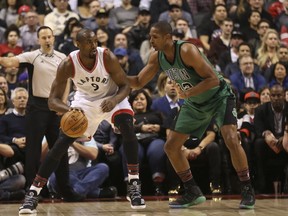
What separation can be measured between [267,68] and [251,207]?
4.96 metres

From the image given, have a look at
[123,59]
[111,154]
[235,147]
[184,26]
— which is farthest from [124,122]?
[184,26]

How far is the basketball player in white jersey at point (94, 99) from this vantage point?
6.92 m

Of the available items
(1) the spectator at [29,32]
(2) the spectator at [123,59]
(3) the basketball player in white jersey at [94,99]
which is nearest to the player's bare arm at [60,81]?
(3) the basketball player in white jersey at [94,99]

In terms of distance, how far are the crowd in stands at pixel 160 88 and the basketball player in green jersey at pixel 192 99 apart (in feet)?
6.49

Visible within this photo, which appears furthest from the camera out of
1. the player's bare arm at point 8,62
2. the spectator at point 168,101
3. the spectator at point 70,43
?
the spectator at point 70,43

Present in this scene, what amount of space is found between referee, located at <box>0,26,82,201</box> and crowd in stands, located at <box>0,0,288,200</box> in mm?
307

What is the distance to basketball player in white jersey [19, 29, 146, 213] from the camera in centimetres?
692

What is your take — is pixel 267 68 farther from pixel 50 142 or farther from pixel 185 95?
pixel 185 95

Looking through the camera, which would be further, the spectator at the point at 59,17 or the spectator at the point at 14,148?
the spectator at the point at 59,17

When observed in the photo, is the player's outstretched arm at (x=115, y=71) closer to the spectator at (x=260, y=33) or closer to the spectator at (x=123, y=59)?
the spectator at (x=123, y=59)

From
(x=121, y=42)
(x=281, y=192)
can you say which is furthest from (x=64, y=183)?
(x=121, y=42)

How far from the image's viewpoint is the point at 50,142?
8.65 meters

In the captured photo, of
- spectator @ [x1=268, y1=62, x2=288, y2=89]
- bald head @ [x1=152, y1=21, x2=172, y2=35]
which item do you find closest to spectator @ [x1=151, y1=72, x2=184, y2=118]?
spectator @ [x1=268, y1=62, x2=288, y2=89]

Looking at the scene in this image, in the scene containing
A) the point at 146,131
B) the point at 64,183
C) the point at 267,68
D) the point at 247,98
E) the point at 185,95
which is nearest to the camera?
the point at 185,95
